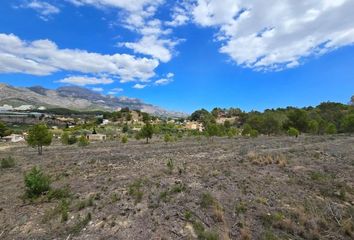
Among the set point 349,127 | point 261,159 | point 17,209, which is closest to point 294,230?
point 17,209

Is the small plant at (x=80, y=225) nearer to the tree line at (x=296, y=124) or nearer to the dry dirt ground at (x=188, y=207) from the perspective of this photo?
the dry dirt ground at (x=188, y=207)

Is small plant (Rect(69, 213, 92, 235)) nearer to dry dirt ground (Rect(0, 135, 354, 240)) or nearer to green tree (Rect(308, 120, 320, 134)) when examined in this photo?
dry dirt ground (Rect(0, 135, 354, 240))

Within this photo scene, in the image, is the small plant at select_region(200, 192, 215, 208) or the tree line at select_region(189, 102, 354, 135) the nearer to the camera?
the small plant at select_region(200, 192, 215, 208)

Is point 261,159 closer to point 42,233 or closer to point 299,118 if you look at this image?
point 42,233

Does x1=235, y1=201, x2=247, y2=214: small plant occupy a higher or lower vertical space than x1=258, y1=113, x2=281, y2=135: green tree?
lower

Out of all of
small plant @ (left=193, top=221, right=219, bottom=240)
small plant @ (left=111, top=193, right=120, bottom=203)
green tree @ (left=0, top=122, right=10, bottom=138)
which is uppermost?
green tree @ (left=0, top=122, right=10, bottom=138)

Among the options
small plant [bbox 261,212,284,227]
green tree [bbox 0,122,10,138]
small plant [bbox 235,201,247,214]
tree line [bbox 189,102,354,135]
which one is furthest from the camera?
green tree [bbox 0,122,10,138]

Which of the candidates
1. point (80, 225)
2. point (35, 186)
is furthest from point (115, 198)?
point (35, 186)

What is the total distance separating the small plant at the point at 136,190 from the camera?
12.0 m

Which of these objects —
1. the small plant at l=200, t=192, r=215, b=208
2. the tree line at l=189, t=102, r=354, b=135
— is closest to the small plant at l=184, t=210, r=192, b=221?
the small plant at l=200, t=192, r=215, b=208

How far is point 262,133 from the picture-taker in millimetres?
81500

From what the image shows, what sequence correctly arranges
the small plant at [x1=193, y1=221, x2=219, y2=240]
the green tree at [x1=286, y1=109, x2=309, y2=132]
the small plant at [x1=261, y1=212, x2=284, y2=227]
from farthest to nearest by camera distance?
1. the green tree at [x1=286, y1=109, x2=309, y2=132]
2. the small plant at [x1=261, y1=212, x2=284, y2=227]
3. the small plant at [x1=193, y1=221, x2=219, y2=240]

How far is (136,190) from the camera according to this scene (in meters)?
12.8

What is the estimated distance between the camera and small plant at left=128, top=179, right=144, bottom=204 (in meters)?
12.0
